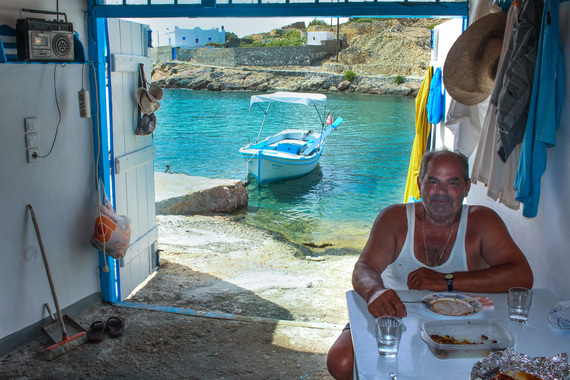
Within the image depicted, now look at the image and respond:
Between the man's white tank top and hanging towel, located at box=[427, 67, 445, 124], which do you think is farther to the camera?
hanging towel, located at box=[427, 67, 445, 124]

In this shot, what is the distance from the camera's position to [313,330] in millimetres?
3656

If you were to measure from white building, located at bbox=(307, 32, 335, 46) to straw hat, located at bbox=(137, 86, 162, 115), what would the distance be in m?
61.4

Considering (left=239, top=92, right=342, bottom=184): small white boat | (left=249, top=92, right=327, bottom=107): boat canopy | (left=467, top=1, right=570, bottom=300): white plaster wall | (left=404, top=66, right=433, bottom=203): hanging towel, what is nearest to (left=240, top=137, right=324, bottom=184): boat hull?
(left=239, top=92, right=342, bottom=184): small white boat

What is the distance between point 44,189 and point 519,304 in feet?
9.44

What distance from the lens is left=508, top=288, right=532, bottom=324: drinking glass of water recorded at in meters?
1.80

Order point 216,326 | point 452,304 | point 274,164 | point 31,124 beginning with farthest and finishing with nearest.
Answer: point 274,164, point 216,326, point 31,124, point 452,304

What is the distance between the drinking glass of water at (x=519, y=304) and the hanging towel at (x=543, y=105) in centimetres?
71

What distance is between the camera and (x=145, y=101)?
432 centimetres

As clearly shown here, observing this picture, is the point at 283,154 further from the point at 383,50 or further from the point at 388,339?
the point at 383,50

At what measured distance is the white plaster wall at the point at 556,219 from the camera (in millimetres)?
2307

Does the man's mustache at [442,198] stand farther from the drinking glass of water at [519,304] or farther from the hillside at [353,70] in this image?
the hillside at [353,70]

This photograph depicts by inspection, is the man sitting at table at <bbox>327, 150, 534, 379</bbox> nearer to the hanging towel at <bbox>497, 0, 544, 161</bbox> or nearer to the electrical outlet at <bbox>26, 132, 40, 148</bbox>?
the hanging towel at <bbox>497, 0, 544, 161</bbox>

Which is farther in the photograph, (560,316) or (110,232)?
(110,232)

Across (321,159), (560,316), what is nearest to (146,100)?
(560,316)
